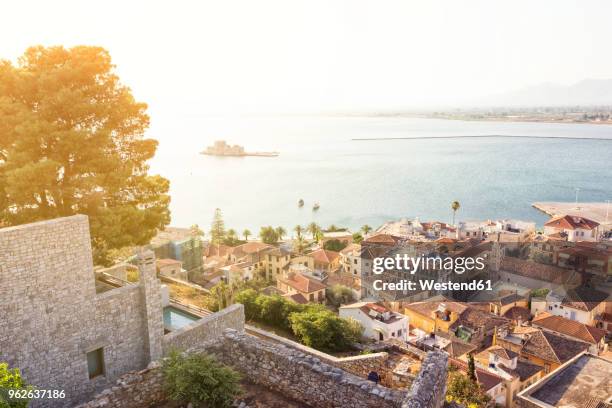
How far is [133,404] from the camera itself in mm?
4539

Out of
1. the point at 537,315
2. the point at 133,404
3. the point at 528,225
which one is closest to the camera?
the point at 133,404

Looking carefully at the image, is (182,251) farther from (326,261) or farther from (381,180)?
(381,180)

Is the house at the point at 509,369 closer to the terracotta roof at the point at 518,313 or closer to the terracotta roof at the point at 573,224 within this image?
the terracotta roof at the point at 518,313

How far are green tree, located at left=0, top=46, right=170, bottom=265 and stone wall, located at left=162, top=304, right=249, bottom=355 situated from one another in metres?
1.88

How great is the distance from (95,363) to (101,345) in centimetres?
28

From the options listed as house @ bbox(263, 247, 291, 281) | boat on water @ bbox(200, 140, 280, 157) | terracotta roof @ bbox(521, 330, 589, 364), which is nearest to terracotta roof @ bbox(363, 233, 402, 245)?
house @ bbox(263, 247, 291, 281)

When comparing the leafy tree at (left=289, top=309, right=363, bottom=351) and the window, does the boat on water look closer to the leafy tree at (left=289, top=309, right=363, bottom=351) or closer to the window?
the leafy tree at (left=289, top=309, right=363, bottom=351)

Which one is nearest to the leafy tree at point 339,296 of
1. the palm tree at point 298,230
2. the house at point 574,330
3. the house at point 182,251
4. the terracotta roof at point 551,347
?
the house at point 182,251

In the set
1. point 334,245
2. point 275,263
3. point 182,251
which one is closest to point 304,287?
point 182,251

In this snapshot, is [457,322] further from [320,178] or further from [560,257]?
[320,178]

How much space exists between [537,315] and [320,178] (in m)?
61.8

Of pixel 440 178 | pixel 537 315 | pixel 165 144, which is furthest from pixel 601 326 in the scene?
pixel 165 144

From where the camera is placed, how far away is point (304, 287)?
A: 2548 centimetres

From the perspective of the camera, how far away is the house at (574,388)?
13016 millimetres
